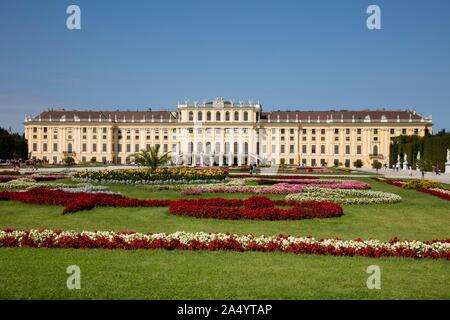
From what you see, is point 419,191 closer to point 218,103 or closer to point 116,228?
point 116,228

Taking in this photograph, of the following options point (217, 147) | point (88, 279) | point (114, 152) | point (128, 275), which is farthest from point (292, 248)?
point (114, 152)

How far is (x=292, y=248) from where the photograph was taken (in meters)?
7.95

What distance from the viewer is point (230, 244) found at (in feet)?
26.6

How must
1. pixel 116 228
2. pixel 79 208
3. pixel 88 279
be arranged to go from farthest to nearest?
pixel 79 208 → pixel 116 228 → pixel 88 279

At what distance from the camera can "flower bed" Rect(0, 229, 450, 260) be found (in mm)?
7844

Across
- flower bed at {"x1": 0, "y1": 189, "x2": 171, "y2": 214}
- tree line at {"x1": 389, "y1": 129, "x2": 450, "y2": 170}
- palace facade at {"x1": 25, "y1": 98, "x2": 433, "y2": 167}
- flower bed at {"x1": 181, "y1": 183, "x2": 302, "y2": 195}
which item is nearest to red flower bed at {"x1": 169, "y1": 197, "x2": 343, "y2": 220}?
flower bed at {"x1": 0, "y1": 189, "x2": 171, "y2": 214}

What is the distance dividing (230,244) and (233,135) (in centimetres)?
6778

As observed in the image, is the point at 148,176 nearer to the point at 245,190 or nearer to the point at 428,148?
the point at 245,190

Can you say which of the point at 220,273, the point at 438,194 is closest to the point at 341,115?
the point at 438,194

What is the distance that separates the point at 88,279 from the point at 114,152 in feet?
245

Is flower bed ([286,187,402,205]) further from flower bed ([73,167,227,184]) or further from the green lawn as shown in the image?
flower bed ([73,167,227,184])

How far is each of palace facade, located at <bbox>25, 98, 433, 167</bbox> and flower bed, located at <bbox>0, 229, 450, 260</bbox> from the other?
6551 cm

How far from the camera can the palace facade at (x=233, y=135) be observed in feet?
244
